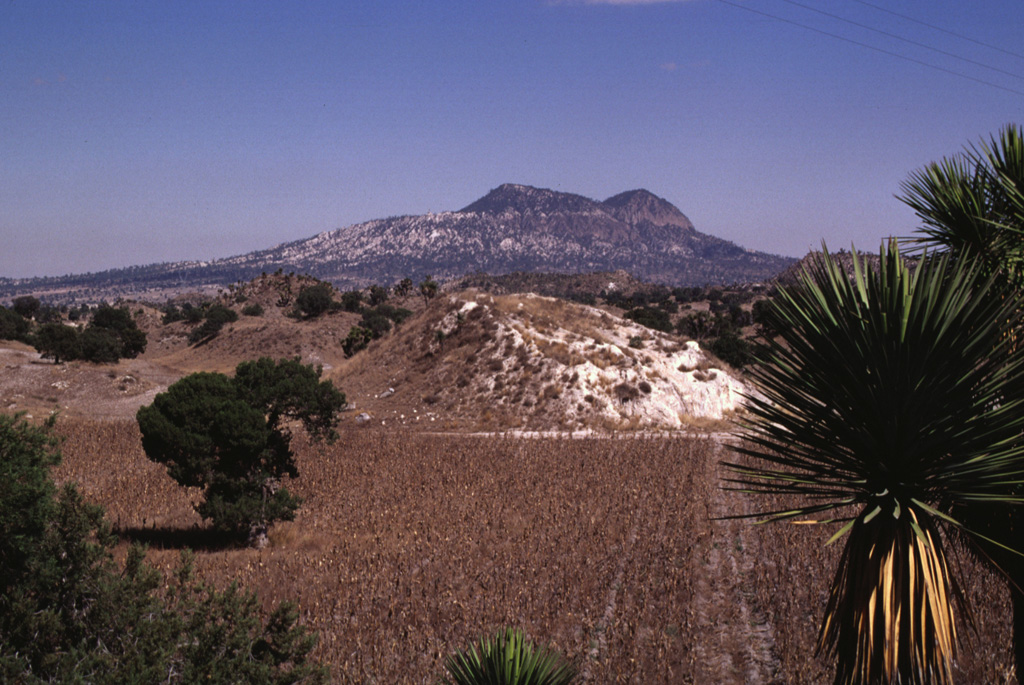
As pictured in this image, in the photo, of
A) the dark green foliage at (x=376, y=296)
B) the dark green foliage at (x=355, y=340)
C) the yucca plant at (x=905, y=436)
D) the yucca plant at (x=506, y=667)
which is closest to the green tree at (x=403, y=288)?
the dark green foliage at (x=376, y=296)

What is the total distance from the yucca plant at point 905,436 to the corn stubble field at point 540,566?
171cm

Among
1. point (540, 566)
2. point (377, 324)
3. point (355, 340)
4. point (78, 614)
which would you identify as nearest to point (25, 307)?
point (377, 324)

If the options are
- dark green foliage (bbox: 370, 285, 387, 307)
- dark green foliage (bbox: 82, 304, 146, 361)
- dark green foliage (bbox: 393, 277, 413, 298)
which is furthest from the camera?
dark green foliage (bbox: 393, 277, 413, 298)

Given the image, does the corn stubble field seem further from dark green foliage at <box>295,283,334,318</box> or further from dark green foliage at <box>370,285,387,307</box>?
dark green foliage at <box>370,285,387,307</box>

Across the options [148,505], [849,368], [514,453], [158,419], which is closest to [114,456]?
[148,505]

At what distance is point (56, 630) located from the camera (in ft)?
18.4

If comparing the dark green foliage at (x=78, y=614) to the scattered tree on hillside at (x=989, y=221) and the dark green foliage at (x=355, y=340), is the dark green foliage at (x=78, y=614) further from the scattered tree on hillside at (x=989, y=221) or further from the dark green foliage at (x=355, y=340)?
the dark green foliage at (x=355, y=340)

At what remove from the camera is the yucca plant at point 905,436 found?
4.18 meters

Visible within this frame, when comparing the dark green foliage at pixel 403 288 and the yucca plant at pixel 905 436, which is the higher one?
the dark green foliage at pixel 403 288

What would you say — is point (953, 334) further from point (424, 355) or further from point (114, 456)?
point (424, 355)

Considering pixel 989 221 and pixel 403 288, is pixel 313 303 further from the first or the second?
pixel 989 221

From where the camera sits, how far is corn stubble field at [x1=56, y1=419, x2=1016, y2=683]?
787 cm

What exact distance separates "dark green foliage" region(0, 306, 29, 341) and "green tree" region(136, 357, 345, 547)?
52325 millimetres

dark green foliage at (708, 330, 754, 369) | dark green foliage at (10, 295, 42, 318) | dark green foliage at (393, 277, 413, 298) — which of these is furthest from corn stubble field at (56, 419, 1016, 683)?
dark green foliage at (393, 277, 413, 298)
